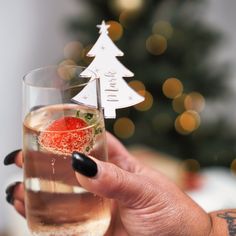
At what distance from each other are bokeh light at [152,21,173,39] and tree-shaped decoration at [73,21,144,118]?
1605mm

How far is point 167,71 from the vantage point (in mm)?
2715

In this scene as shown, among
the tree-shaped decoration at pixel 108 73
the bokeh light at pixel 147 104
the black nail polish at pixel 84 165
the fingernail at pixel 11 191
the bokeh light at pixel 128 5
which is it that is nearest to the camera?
the black nail polish at pixel 84 165

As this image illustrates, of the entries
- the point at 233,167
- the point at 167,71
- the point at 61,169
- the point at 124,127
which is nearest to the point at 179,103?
the point at 167,71

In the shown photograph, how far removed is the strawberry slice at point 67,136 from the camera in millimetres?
1044

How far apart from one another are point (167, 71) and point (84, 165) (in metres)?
1.77

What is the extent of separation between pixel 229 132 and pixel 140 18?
795 mm

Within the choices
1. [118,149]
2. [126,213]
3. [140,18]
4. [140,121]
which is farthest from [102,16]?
[126,213]

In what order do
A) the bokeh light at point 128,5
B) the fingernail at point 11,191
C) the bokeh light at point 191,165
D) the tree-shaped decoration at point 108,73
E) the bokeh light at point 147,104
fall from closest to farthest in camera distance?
the tree-shaped decoration at point 108,73 < the fingernail at point 11,191 < the bokeh light at point 128,5 < the bokeh light at point 147,104 < the bokeh light at point 191,165

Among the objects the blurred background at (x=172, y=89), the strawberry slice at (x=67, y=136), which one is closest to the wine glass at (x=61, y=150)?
the strawberry slice at (x=67, y=136)

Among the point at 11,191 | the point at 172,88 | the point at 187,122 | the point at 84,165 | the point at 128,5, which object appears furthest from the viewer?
the point at 187,122

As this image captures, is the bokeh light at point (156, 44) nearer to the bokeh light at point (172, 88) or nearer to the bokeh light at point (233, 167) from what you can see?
the bokeh light at point (172, 88)

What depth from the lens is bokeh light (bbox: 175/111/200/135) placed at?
9.34 ft

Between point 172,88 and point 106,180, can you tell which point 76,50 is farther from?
point 106,180

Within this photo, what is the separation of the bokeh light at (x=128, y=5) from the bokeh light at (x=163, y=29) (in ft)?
0.40
